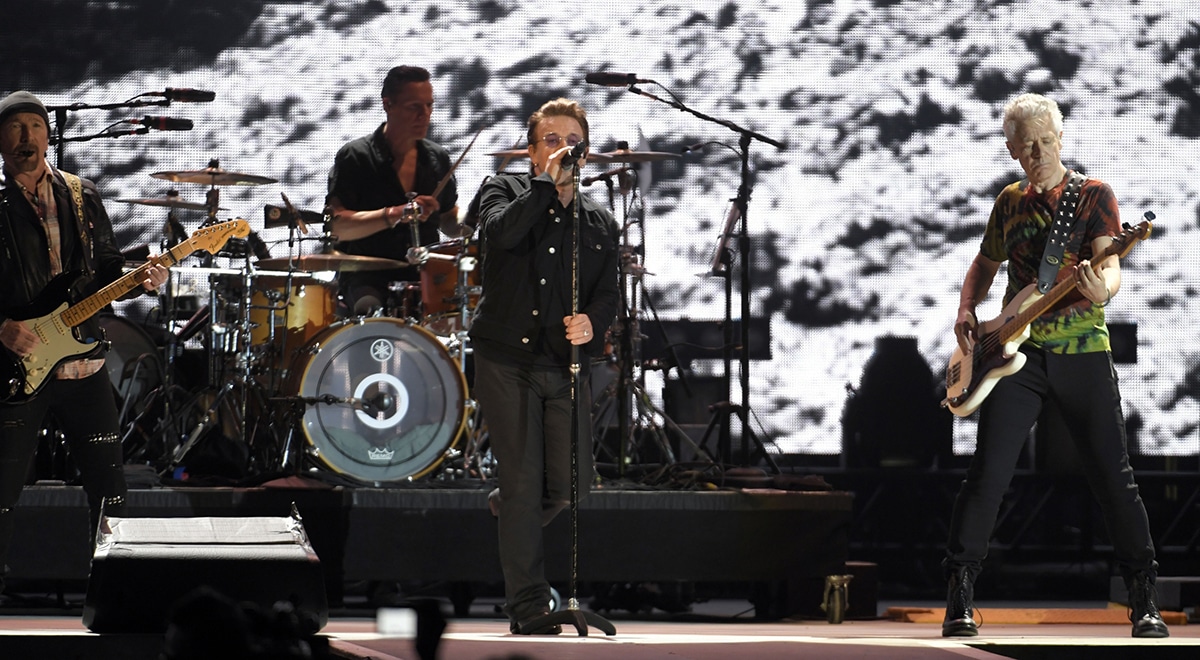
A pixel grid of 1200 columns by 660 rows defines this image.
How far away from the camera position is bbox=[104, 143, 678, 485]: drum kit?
671 centimetres

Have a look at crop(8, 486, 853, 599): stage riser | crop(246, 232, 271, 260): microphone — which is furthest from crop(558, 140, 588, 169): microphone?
crop(246, 232, 271, 260): microphone

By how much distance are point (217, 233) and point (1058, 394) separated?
9.52 ft

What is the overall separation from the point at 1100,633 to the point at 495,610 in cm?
→ 283

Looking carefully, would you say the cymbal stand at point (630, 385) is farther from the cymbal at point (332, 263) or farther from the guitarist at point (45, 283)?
the guitarist at point (45, 283)

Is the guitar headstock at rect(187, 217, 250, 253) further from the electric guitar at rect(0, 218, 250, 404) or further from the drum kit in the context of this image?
the drum kit

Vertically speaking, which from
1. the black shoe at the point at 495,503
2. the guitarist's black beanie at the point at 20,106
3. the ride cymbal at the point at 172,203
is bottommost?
the black shoe at the point at 495,503

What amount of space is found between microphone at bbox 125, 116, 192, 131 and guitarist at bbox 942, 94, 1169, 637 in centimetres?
433

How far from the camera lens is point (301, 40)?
8.12 m

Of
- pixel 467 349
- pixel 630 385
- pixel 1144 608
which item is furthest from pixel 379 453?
pixel 1144 608

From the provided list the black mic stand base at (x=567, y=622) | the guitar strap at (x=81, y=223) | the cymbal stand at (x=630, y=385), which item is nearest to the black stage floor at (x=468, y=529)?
the cymbal stand at (x=630, y=385)

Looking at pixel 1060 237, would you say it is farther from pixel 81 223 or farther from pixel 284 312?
pixel 284 312

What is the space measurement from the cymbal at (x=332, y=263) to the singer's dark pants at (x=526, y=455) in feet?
7.45

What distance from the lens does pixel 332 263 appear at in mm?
6828

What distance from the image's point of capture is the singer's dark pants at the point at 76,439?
15.2 feet
